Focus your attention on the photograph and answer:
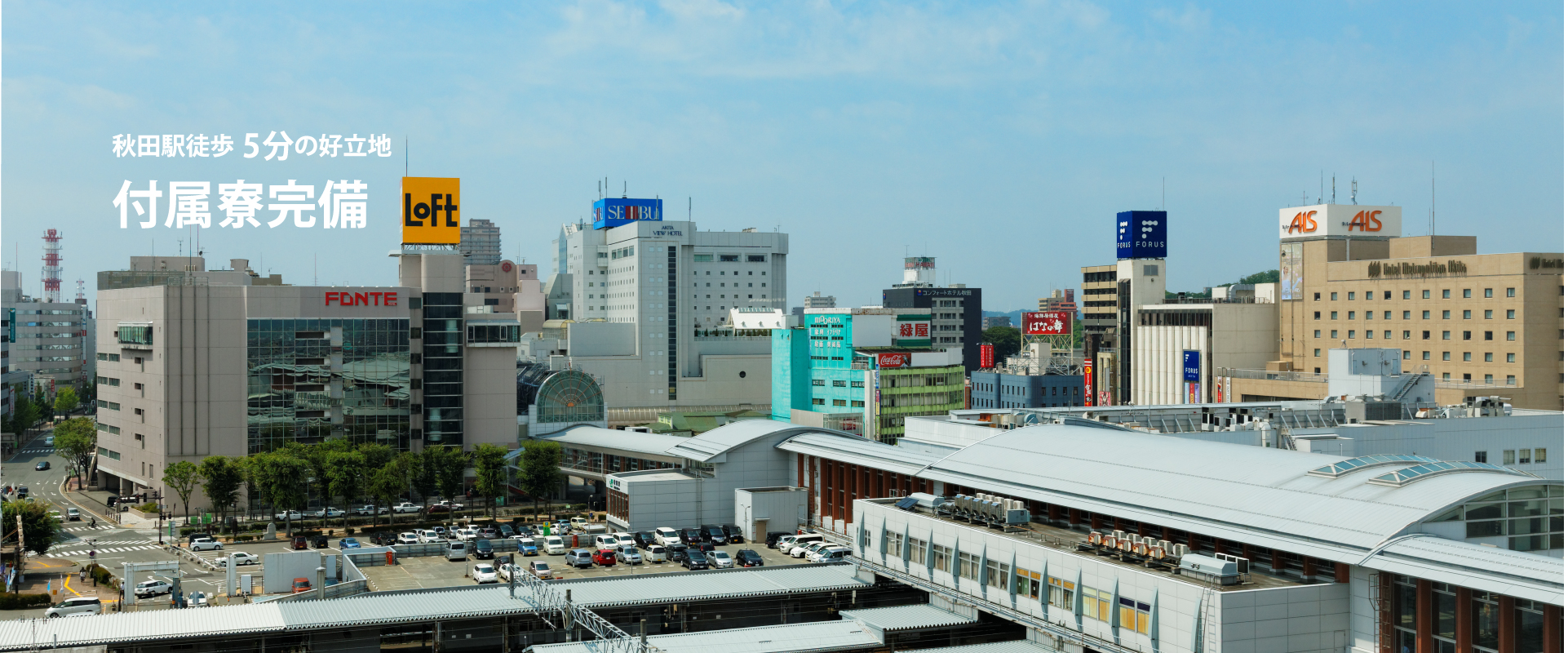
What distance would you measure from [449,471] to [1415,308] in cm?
7699

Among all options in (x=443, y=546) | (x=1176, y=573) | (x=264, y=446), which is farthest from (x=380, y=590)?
(x=264, y=446)

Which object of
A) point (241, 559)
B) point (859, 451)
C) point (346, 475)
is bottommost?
point (241, 559)

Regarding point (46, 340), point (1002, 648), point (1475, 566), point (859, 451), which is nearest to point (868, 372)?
point (859, 451)

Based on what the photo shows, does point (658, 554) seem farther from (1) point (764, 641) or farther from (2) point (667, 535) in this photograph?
(1) point (764, 641)

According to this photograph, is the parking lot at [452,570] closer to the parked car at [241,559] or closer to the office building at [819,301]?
the parked car at [241,559]

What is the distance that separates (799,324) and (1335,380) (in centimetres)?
5709

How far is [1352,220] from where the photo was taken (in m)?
114

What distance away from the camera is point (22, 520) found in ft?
201

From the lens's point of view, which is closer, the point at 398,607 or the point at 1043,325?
the point at 398,607

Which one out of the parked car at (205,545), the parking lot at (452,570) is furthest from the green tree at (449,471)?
the parking lot at (452,570)

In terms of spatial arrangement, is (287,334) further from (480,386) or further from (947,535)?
(947,535)

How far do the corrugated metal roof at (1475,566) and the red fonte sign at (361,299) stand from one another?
216 feet

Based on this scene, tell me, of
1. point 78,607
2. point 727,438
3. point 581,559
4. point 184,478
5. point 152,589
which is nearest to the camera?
point 78,607

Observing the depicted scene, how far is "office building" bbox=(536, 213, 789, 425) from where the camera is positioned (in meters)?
136
